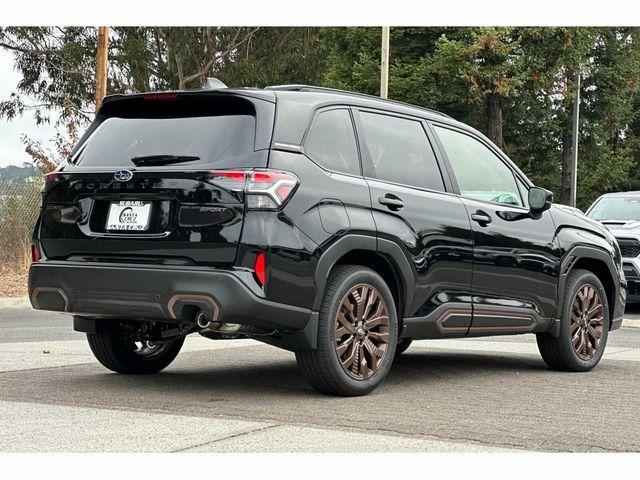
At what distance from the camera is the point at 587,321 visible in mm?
9125

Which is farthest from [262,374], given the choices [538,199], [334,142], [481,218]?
[538,199]

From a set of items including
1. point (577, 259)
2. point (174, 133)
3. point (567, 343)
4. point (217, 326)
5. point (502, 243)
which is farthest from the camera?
point (577, 259)

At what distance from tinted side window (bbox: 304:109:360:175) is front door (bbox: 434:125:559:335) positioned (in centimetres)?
105

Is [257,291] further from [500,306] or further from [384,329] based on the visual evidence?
[500,306]

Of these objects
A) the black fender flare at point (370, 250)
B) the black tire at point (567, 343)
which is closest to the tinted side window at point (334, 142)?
the black fender flare at point (370, 250)

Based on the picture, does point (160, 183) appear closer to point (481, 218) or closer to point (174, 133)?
point (174, 133)

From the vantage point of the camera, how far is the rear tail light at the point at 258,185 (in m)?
6.46

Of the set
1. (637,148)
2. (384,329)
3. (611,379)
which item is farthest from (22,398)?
(637,148)

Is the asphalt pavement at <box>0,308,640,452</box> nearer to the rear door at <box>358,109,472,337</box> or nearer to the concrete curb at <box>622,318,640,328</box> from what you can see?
the rear door at <box>358,109,472,337</box>

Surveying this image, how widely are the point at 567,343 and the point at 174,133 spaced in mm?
3666

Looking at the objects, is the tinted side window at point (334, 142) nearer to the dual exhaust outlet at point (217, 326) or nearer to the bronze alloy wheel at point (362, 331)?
the bronze alloy wheel at point (362, 331)

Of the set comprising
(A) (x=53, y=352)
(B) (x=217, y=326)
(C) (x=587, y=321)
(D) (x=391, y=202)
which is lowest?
(A) (x=53, y=352)

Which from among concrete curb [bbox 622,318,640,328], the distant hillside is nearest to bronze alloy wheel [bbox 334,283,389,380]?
concrete curb [bbox 622,318,640,328]

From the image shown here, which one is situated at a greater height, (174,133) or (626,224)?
(174,133)
